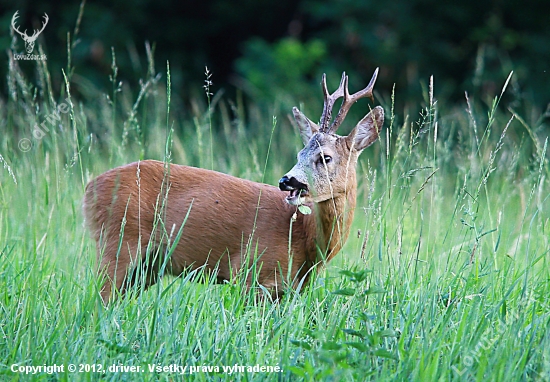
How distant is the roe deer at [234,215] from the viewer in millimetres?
3539

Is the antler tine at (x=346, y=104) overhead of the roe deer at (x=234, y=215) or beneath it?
overhead

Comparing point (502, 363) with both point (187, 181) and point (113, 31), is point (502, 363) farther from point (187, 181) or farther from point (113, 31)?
point (113, 31)

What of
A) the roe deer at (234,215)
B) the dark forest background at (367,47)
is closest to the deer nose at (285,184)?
the roe deer at (234,215)

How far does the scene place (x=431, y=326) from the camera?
278 cm

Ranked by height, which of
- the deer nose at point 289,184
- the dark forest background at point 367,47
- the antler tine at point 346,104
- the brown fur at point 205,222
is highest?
the dark forest background at point 367,47

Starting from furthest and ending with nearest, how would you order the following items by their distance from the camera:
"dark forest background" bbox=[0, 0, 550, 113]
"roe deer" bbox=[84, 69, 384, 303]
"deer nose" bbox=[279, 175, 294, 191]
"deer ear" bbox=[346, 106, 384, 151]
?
"dark forest background" bbox=[0, 0, 550, 113] < "deer ear" bbox=[346, 106, 384, 151] < "roe deer" bbox=[84, 69, 384, 303] < "deer nose" bbox=[279, 175, 294, 191]

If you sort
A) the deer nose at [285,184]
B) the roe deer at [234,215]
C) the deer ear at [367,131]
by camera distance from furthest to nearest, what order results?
1. the deer ear at [367,131]
2. the roe deer at [234,215]
3. the deer nose at [285,184]

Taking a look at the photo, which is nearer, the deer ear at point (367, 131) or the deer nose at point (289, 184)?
the deer nose at point (289, 184)

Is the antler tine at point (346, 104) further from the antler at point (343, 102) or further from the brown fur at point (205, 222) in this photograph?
the brown fur at point (205, 222)

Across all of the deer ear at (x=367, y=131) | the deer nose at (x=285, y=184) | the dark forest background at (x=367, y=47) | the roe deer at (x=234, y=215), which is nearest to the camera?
the deer nose at (x=285, y=184)

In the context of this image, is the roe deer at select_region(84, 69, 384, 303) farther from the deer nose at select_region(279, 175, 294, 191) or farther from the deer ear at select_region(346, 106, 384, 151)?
the deer nose at select_region(279, 175, 294, 191)

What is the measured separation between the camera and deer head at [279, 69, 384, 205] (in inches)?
134

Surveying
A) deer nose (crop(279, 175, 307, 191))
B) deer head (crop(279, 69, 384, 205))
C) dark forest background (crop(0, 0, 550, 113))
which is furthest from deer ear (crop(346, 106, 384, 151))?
dark forest background (crop(0, 0, 550, 113))

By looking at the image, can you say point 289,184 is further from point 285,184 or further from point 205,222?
point 205,222
